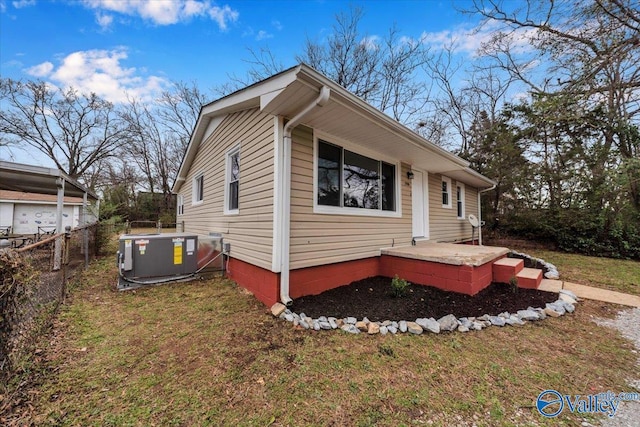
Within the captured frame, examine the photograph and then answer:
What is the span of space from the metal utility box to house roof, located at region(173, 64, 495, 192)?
9.31ft

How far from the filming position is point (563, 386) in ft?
6.81

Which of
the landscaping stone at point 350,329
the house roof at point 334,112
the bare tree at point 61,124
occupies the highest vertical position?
the bare tree at point 61,124

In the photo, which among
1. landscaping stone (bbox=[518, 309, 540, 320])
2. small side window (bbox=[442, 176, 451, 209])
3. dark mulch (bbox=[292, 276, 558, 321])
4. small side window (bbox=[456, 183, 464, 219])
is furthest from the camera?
small side window (bbox=[456, 183, 464, 219])

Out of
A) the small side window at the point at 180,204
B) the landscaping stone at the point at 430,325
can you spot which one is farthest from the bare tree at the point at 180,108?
the landscaping stone at the point at 430,325

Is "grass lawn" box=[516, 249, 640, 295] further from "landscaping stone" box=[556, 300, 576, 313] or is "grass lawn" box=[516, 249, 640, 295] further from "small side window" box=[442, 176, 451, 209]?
"small side window" box=[442, 176, 451, 209]

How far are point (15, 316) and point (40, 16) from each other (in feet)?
29.8

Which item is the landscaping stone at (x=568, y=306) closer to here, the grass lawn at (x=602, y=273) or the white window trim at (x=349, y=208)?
the grass lawn at (x=602, y=273)

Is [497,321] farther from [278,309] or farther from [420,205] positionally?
[420,205]

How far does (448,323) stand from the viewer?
3072mm

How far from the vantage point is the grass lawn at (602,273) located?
5.11 meters

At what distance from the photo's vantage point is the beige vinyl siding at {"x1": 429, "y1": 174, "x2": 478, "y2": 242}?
295 inches

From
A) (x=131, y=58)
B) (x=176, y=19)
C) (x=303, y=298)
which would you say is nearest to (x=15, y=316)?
(x=303, y=298)

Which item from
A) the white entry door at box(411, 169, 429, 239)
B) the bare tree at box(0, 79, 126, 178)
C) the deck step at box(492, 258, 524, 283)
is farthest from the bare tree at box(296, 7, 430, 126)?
the bare tree at box(0, 79, 126, 178)

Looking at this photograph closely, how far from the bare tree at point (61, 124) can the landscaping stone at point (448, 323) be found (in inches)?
1031
